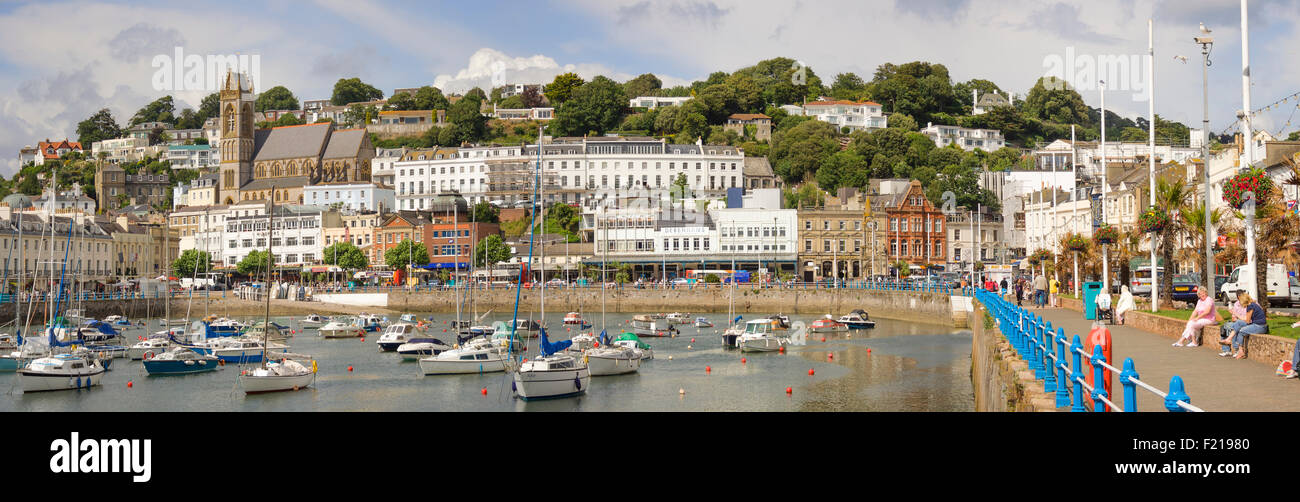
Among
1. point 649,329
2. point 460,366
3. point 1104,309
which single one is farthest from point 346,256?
point 1104,309

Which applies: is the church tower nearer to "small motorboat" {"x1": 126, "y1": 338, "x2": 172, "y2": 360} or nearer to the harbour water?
"small motorboat" {"x1": 126, "y1": 338, "x2": 172, "y2": 360}

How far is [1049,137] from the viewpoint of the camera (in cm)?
18862

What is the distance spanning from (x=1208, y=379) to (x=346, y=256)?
351 feet

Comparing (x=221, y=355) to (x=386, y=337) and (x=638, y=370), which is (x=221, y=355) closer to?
(x=386, y=337)

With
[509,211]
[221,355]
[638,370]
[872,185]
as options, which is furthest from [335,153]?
[638,370]

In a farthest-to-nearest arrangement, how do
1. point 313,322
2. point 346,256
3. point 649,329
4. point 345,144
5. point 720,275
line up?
point 345,144, point 346,256, point 720,275, point 313,322, point 649,329

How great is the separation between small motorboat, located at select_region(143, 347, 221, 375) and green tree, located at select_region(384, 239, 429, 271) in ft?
213

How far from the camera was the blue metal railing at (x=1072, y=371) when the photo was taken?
7582 millimetres

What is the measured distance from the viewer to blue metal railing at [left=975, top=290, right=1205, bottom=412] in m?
7.58

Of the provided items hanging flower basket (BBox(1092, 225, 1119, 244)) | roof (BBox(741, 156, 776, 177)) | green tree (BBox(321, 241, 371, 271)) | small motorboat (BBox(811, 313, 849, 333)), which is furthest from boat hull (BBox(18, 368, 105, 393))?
roof (BBox(741, 156, 776, 177))

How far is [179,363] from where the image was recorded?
45.0 metres

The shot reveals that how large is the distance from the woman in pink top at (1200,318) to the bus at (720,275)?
74.2 meters

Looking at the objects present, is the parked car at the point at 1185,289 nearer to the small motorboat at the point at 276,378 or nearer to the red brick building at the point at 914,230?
the small motorboat at the point at 276,378

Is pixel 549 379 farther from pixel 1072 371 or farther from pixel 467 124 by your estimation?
pixel 467 124
